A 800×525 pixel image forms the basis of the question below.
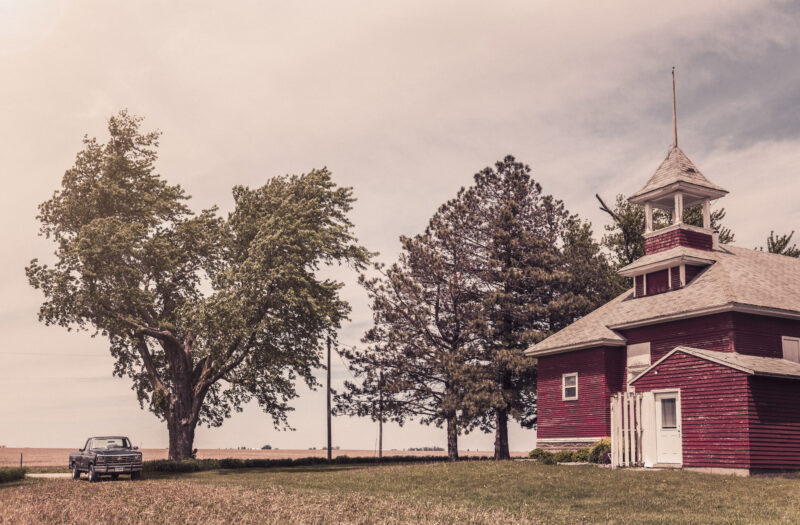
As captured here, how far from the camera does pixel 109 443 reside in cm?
3372

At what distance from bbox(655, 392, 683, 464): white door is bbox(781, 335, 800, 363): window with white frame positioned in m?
5.34

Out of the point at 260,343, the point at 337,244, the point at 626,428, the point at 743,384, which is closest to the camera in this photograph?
the point at 743,384

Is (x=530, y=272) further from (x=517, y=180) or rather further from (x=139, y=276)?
(x=139, y=276)

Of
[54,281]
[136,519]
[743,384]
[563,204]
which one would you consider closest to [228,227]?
[54,281]

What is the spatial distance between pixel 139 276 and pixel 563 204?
2692 cm

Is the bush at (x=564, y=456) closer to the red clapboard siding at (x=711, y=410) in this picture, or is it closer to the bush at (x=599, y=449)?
the bush at (x=599, y=449)

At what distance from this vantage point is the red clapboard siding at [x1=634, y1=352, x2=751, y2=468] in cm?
2780

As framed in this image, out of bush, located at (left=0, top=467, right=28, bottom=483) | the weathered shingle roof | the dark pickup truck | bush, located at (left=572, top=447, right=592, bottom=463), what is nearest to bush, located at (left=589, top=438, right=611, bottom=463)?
bush, located at (left=572, top=447, right=592, bottom=463)

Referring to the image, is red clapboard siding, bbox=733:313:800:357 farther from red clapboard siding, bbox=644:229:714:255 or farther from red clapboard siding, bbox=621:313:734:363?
red clapboard siding, bbox=644:229:714:255

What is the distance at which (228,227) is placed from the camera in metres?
45.6

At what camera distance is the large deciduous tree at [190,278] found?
4097 centimetres

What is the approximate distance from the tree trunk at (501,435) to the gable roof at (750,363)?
61.8 feet

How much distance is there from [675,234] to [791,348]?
287 inches

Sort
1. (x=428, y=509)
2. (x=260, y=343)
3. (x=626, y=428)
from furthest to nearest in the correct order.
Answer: (x=260, y=343) < (x=626, y=428) < (x=428, y=509)
